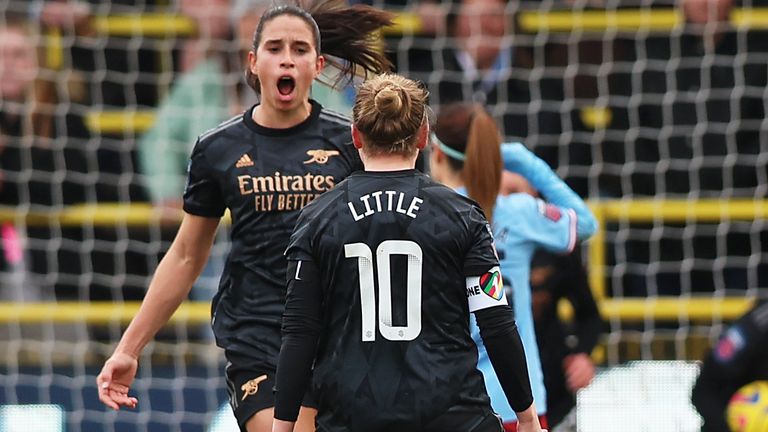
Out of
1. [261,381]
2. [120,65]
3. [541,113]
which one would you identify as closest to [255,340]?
[261,381]

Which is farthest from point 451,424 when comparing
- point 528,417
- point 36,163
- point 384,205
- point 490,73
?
point 36,163

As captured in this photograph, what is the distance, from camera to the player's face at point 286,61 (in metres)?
4.69

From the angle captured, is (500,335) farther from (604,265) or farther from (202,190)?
(604,265)

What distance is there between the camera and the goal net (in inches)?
343

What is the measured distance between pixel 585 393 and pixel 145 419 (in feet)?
7.85

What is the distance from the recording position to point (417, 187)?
379 cm

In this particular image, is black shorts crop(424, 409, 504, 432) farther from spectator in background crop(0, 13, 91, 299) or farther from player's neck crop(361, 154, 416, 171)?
spectator in background crop(0, 13, 91, 299)

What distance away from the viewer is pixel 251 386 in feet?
15.5

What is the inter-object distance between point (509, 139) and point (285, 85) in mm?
4078

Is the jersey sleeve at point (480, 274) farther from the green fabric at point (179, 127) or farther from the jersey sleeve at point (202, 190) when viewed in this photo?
the green fabric at point (179, 127)

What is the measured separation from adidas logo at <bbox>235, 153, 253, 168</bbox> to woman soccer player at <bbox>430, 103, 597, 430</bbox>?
0.87 meters

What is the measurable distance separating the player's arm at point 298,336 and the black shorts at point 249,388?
88 cm

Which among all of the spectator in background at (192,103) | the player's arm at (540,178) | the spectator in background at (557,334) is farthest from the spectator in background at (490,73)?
the player's arm at (540,178)

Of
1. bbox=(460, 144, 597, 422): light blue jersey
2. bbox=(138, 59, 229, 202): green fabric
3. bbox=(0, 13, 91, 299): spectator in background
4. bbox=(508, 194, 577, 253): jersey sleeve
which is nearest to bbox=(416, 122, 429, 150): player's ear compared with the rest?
bbox=(460, 144, 597, 422): light blue jersey
